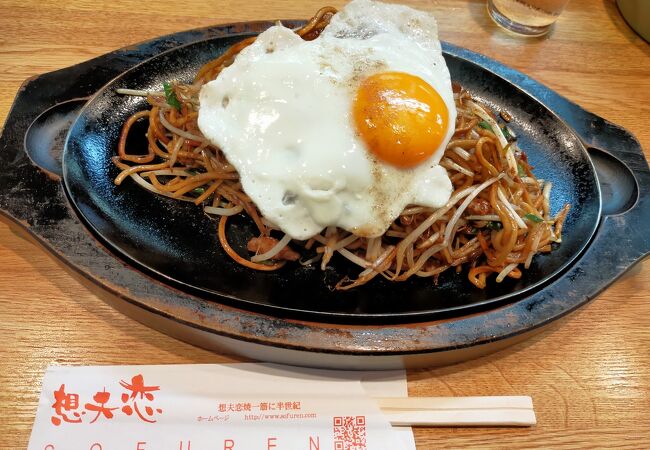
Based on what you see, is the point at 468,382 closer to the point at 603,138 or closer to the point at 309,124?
the point at 309,124

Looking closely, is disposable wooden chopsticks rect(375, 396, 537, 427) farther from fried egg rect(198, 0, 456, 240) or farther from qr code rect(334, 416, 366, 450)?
fried egg rect(198, 0, 456, 240)

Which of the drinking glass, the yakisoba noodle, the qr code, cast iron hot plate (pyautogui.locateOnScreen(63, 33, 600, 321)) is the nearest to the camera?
the qr code

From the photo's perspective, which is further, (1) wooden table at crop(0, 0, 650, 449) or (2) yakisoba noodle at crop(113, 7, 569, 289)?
(2) yakisoba noodle at crop(113, 7, 569, 289)

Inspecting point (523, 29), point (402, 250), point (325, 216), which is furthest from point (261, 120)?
point (523, 29)

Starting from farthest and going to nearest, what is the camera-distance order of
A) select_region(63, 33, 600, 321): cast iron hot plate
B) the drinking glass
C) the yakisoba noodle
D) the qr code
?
the drinking glass, the yakisoba noodle, select_region(63, 33, 600, 321): cast iron hot plate, the qr code

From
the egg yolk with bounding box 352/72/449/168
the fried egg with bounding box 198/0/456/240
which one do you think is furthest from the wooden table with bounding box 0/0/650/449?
the egg yolk with bounding box 352/72/449/168

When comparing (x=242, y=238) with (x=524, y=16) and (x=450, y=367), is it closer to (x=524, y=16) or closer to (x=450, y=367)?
(x=450, y=367)
